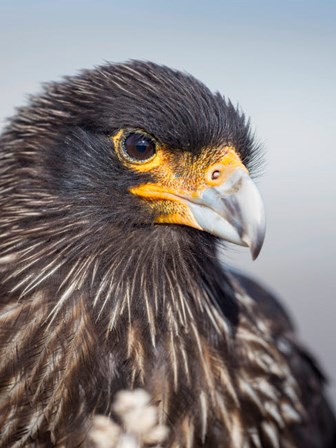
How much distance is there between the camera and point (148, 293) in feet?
9.52

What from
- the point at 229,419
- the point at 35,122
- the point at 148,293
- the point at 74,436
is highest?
the point at 35,122

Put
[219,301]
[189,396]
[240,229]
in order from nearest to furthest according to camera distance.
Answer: [240,229], [189,396], [219,301]

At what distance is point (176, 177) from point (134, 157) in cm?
18

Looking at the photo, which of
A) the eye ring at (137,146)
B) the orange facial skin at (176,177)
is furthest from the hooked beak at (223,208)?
the eye ring at (137,146)

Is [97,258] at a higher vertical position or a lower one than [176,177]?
lower

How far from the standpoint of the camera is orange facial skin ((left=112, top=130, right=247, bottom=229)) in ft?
9.36

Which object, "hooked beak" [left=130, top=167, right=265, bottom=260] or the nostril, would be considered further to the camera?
the nostril

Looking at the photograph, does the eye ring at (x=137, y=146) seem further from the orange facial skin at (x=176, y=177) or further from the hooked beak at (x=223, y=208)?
the hooked beak at (x=223, y=208)

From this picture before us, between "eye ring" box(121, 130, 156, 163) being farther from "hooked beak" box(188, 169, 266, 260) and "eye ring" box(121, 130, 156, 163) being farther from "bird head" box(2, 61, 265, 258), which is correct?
"hooked beak" box(188, 169, 266, 260)

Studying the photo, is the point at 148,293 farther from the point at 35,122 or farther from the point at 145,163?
the point at 35,122

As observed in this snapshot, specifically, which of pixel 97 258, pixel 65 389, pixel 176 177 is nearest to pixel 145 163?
pixel 176 177

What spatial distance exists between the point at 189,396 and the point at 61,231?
0.78 meters

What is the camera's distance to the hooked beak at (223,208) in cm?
268

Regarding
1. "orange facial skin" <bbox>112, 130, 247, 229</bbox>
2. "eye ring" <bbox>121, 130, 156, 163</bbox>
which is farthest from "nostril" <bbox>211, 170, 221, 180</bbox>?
"eye ring" <bbox>121, 130, 156, 163</bbox>
